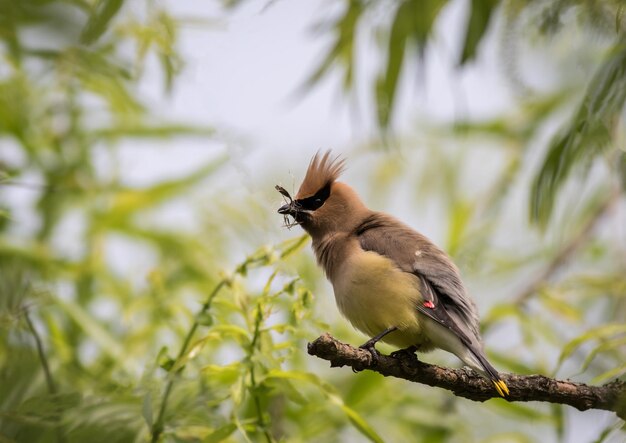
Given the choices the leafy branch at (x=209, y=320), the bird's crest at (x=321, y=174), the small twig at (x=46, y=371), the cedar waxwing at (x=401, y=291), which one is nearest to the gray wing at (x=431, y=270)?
the cedar waxwing at (x=401, y=291)

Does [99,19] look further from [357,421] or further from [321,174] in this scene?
[321,174]

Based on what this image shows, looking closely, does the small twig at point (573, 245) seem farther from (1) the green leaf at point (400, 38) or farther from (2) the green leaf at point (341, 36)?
(2) the green leaf at point (341, 36)

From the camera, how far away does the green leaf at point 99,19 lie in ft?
5.48

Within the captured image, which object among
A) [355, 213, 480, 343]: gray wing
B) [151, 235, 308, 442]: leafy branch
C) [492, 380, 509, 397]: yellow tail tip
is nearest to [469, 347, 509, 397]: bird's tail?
[492, 380, 509, 397]: yellow tail tip

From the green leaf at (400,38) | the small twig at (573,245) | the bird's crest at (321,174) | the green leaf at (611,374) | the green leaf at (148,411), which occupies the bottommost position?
the green leaf at (148,411)

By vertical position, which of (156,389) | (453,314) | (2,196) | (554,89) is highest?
(554,89)

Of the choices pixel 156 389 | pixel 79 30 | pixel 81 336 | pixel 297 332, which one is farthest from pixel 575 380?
pixel 81 336

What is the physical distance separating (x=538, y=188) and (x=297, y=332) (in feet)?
2.44

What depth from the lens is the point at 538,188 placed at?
7.18ft

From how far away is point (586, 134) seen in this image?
1.89 meters

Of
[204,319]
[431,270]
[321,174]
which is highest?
[321,174]

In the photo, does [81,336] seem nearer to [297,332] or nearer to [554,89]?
[297,332]

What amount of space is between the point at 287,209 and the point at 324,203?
20cm

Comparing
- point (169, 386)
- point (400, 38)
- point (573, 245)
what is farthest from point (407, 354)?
point (573, 245)
